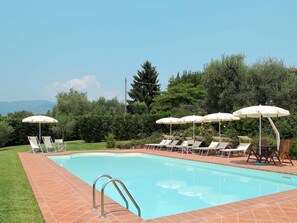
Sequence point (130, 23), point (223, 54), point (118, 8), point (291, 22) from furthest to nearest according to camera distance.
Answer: point (223, 54) < point (130, 23) < point (291, 22) < point (118, 8)

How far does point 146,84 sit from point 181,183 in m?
43.8

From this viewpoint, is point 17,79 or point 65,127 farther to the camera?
point 17,79

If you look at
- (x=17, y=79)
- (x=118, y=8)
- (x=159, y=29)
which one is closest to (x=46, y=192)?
(x=118, y=8)

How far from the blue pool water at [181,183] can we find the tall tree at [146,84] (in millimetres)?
38189

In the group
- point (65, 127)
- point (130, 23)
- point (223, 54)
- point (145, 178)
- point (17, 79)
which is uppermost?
point (130, 23)

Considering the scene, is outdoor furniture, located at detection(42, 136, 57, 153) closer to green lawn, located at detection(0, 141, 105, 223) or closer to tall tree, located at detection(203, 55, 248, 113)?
green lawn, located at detection(0, 141, 105, 223)

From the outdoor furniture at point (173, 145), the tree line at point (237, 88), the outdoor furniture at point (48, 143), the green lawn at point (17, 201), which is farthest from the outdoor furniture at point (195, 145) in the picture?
the green lawn at point (17, 201)

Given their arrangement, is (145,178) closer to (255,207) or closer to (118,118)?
(255,207)

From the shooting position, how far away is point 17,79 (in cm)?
2695

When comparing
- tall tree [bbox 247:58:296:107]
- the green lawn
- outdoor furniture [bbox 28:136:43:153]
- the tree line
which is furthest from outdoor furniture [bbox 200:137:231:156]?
the green lawn

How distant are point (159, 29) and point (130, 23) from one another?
2986 millimetres

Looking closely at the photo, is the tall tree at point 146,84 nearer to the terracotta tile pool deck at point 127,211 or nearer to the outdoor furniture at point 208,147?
the outdoor furniture at point 208,147

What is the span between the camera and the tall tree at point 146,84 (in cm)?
5272

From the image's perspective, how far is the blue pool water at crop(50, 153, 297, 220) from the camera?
7377 millimetres
